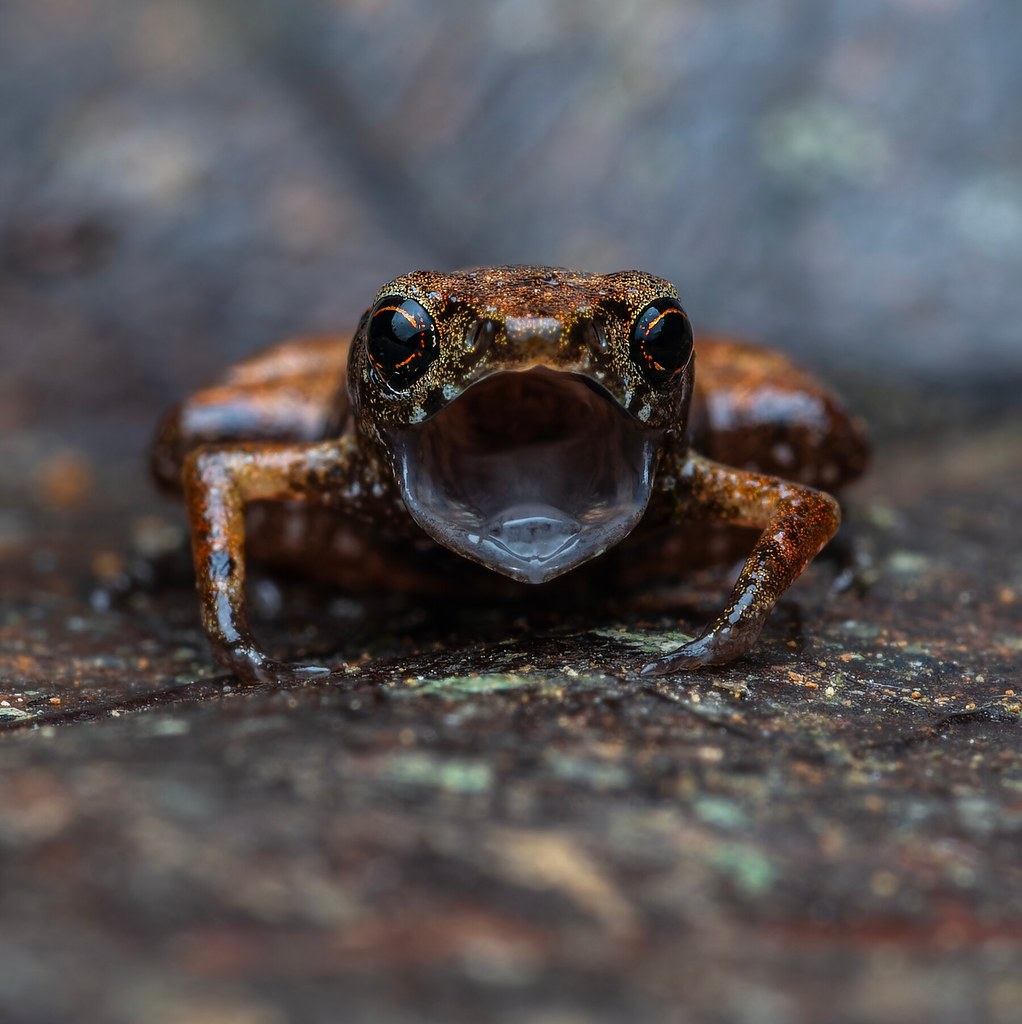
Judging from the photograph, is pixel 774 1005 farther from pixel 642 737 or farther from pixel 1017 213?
pixel 1017 213

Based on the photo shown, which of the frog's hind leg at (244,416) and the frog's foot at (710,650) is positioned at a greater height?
the frog's hind leg at (244,416)

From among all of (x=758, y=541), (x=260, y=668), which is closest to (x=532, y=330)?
(x=758, y=541)

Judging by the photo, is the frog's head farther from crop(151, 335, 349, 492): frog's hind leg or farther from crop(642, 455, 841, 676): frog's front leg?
crop(151, 335, 349, 492): frog's hind leg

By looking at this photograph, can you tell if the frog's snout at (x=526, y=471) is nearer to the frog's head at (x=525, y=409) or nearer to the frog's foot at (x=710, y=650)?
the frog's head at (x=525, y=409)

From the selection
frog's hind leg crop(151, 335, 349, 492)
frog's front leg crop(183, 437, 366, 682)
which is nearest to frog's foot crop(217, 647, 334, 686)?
frog's front leg crop(183, 437, 366, 682)

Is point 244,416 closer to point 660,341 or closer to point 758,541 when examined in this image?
point 660,341

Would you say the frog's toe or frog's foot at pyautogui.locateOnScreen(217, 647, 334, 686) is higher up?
the frog's toe

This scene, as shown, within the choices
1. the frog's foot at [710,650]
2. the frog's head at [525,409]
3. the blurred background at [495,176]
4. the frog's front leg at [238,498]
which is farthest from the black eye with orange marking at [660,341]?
the blurred background at [495,176]
